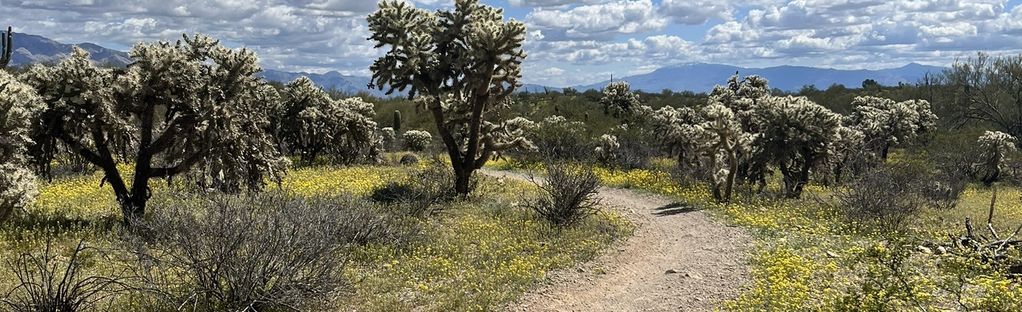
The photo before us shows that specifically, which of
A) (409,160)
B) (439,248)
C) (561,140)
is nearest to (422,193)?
(439,248)

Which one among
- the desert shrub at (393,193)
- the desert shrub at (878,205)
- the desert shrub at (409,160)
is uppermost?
the desert shrub at (393,193)

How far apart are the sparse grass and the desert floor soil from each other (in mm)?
353

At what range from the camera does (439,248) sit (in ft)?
37.8

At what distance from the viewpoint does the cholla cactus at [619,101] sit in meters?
40.6

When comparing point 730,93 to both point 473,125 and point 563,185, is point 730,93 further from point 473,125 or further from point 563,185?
point 563,185

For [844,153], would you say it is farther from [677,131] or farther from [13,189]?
[13,189]

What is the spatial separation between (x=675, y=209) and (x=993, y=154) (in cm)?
1856

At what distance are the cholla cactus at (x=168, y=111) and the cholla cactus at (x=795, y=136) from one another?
14600mm

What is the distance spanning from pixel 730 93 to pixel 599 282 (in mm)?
24954

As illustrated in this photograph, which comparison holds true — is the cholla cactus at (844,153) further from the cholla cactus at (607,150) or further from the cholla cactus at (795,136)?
the cholla cactus at (607,150)

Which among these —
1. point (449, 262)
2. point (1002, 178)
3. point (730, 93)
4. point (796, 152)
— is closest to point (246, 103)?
point (449, 262)

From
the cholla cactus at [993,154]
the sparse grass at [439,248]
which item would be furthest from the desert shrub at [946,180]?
the sparse grass at [439,248]

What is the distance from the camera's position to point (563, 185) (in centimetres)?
1389

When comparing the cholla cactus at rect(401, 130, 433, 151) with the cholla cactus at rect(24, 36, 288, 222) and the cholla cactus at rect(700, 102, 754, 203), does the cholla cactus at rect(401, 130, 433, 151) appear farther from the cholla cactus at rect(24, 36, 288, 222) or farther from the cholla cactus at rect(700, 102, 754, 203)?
the cholla cactus at rect(24, 36, 288, 222)
